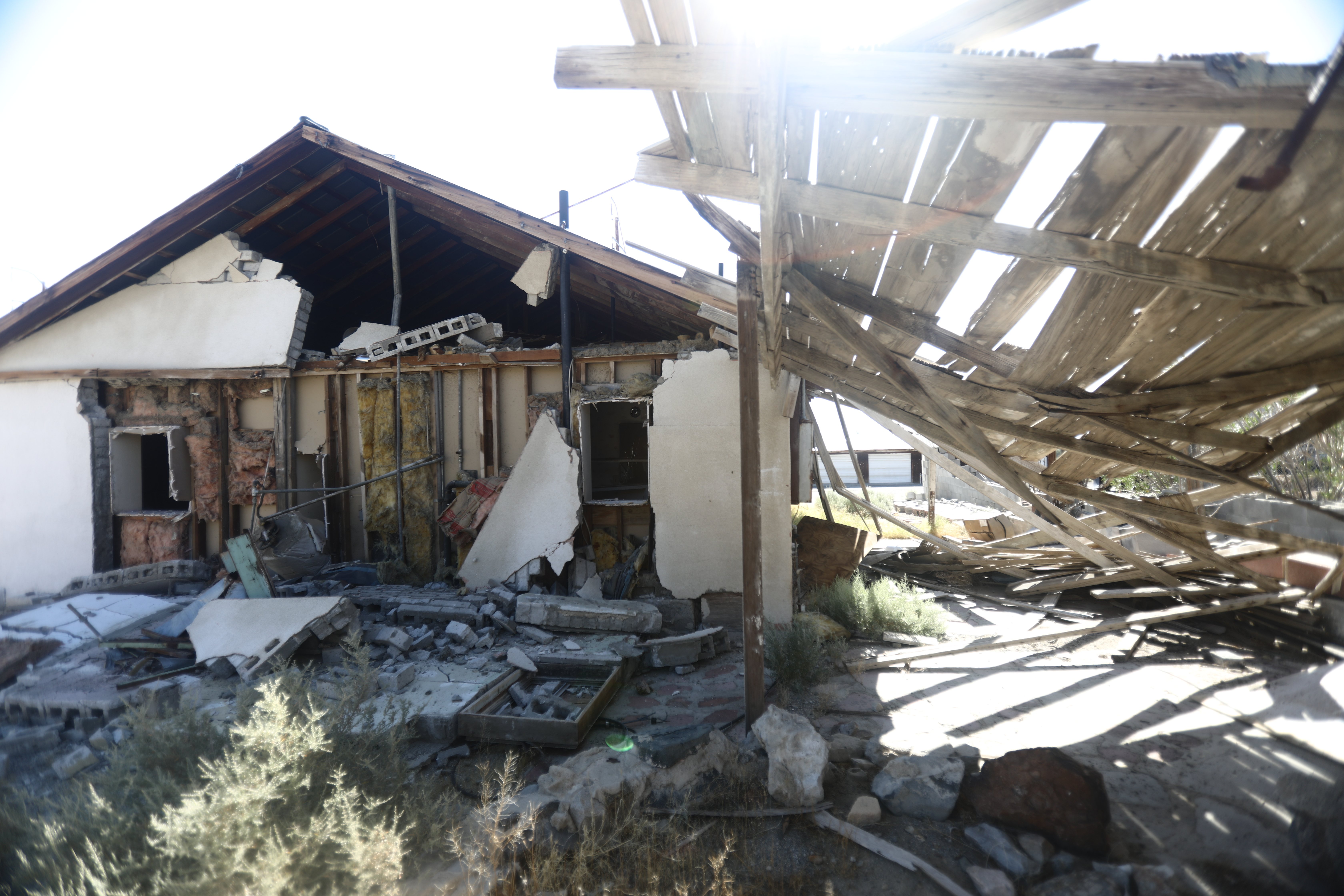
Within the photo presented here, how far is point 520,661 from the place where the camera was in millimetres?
5953

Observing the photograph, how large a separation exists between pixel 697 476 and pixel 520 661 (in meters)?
2.92

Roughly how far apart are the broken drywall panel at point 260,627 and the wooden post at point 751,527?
4.27m

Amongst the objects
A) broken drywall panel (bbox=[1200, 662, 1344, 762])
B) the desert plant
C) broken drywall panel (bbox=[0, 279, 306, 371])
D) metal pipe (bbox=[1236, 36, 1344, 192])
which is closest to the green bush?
the desert plant

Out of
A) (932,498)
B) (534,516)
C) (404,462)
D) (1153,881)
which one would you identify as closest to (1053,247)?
(1153,881)

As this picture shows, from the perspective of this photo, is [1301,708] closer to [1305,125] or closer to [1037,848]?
[1037,848]

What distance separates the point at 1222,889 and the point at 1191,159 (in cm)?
324

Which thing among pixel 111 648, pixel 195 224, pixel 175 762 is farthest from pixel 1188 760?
pixel 195 224

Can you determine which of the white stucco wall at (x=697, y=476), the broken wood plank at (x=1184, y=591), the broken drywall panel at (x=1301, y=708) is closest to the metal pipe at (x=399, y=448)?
the white stucco wall at (x=697, y=476)

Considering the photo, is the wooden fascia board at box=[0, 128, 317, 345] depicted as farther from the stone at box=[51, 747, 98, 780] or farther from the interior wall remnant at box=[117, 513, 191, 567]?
the stone at box=[51, 747, 98, 780]

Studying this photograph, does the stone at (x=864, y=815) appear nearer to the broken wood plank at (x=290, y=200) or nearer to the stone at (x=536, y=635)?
the stone at (x=536, y=635)

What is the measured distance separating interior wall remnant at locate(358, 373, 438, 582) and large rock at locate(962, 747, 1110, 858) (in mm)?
7376

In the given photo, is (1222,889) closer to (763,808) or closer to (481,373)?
(763,808)

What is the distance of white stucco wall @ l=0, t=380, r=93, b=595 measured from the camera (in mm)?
9172

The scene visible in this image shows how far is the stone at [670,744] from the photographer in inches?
169
